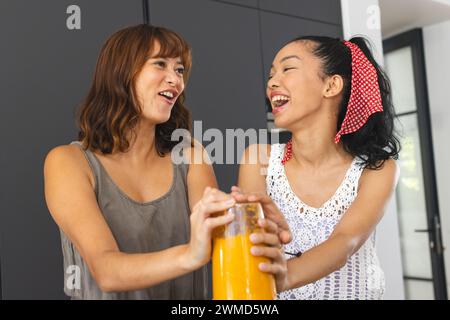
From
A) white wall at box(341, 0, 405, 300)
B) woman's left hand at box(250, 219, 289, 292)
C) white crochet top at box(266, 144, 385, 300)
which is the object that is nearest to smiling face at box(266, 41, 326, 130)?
white crochet top at box(266, 144, 385, 300)

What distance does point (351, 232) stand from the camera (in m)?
1.17

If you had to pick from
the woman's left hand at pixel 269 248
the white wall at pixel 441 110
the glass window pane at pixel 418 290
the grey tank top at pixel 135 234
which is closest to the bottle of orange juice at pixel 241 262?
the woman's left hand at pixel 269 248

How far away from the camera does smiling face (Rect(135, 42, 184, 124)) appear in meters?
1.22

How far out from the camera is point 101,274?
0.87 meters

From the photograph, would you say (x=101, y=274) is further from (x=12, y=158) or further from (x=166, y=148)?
(x=12, y=158)

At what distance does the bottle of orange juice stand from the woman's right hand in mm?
→ 15

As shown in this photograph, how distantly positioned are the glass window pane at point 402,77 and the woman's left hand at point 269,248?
10.7ft

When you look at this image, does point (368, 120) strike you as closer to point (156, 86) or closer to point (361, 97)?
point (361, 97)

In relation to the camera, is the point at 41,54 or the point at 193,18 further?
the point at 193,18

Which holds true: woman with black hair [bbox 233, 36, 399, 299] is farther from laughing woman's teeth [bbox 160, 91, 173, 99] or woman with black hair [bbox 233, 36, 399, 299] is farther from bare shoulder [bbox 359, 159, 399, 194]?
laughing woman's teeth [bbox 160, 91, 173, 99]

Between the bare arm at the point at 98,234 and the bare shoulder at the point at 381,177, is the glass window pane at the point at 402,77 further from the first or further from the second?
the bare arm at the point at 98,234

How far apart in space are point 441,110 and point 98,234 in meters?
3.21
